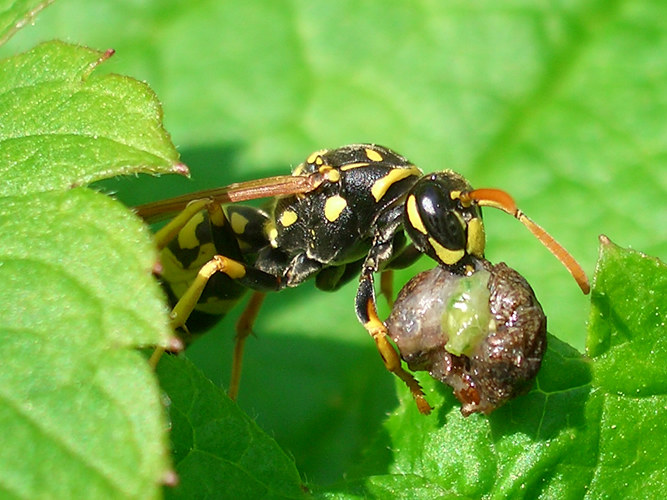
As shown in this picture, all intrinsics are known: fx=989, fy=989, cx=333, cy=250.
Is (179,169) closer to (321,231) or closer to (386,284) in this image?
(321,231)

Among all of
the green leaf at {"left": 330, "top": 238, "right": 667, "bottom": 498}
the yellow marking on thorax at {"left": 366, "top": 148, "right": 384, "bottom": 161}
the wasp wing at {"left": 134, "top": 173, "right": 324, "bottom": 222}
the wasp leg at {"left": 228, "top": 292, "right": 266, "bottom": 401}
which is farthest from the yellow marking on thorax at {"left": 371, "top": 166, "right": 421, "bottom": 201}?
the green leaf at {"left": 330, "top": 238, "right": 667, "bottom": 498}

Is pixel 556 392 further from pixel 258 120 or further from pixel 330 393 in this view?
pixel 258 120

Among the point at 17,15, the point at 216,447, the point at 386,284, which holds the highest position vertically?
the point at 17,15

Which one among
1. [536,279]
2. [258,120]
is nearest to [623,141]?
[536,279]

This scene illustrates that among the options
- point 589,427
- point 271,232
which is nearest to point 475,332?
point 589,427

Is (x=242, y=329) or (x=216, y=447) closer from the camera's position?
(x=216, y=447)

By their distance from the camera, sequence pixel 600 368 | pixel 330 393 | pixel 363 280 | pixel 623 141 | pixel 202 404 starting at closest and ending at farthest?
pixel 202 404 < pixel 600 368 < pixel 363 280 < pixel 330 393 < pixel 623 141

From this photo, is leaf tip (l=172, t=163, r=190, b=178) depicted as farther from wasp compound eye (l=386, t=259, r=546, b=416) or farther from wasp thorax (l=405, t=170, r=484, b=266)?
wasp thorax (l=405, t=170, r=484, b=266)
